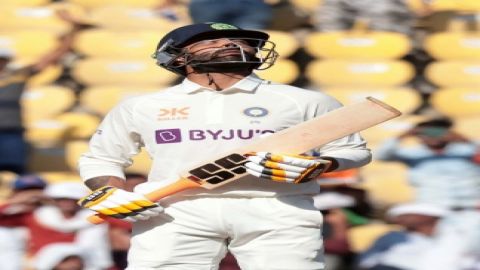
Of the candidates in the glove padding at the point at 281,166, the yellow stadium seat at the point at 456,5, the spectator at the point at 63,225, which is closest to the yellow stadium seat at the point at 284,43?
the yellow stadium seat at the point at 456,5

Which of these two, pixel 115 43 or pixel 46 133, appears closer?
pixel 46 133

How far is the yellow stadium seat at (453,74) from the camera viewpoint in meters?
7.09

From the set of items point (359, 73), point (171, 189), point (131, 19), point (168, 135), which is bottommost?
point (359, 73)

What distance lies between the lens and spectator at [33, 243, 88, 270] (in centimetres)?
512

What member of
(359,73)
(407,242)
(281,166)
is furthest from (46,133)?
(281,166)

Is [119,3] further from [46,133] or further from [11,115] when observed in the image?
[11,115]

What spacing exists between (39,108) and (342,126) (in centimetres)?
379

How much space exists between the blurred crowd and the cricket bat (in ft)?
6.01

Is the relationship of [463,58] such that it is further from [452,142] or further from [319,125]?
[319,125]

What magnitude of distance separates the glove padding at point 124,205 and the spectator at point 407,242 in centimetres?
202

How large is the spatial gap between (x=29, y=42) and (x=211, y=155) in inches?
165

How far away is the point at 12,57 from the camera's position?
273 inches

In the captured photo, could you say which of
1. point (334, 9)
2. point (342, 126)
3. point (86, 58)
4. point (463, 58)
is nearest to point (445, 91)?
point (463, 58)

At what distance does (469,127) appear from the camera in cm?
663
